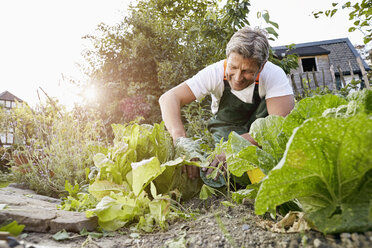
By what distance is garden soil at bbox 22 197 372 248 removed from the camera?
0.75 meters

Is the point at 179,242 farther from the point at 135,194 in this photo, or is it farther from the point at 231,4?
the point at 231,4

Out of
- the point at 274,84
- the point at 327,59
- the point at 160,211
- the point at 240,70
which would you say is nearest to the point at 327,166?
the point at 160,211

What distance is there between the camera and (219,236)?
3.26ft

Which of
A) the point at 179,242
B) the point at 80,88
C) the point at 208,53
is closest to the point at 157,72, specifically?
the point at 208,53

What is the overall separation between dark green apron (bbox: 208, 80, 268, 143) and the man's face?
0.22 meters

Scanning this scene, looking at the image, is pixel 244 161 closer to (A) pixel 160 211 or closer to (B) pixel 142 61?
(A) pixel 160 211

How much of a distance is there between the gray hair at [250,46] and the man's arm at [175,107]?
0.55 m

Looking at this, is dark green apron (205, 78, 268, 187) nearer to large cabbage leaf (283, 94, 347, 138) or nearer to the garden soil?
the garden soil

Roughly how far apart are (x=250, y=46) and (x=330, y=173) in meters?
1.49

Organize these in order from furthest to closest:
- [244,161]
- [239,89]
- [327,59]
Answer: [327,59]
[239,89]
[244,161]

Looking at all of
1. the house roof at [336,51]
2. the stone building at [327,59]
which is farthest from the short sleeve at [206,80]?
the house roof at [336,51]

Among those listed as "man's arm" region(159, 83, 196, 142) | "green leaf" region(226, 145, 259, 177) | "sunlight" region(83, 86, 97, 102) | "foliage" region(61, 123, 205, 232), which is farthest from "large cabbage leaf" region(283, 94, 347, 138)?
"sunlight" region(83, 86, 97, 102)

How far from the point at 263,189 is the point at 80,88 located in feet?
23.8

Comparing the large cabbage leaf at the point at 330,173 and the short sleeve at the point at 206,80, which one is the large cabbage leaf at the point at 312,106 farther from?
the short sleeve at the point at 206,80
